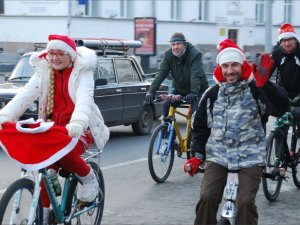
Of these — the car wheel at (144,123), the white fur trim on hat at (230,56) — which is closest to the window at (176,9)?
the car wheel at (144,123)

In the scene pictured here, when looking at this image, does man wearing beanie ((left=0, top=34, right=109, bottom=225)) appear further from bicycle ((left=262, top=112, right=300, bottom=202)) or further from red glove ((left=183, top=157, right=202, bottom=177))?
bicycle ((left=262, top=112, right=300, bottom=202))

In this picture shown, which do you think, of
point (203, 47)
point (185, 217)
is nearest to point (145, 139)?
point (185, 217)

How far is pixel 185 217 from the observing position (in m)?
7.21

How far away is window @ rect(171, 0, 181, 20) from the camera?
40037 mm

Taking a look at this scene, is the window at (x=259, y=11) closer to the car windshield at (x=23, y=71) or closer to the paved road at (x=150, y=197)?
the car windshield at (x=23, y=71)

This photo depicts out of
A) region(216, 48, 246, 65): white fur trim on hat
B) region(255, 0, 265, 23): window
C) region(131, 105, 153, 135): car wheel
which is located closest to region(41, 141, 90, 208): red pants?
region(216, 48, 246, 65): white fur trim on hat

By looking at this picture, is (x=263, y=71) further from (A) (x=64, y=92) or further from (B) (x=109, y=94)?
(B) (x=109, y=94)

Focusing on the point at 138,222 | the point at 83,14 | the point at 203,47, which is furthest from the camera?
the point at 203,47

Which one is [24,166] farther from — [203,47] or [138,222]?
[203,47]

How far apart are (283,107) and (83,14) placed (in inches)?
1246

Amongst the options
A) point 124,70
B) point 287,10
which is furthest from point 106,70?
point 287,10

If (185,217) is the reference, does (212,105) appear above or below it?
above

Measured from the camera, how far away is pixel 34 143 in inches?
194

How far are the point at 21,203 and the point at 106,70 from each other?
8281 millimetres
